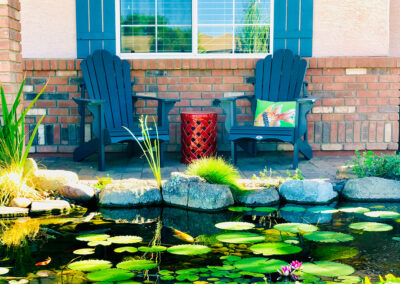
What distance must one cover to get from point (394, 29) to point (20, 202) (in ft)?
14.8

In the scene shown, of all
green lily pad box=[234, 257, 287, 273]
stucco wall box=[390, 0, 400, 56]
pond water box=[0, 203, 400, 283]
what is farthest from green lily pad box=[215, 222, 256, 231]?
stucco wall box=[390, 0, 400, 56]

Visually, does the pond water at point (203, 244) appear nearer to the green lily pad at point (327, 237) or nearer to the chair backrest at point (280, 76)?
the green lily pad at point (327, 237)

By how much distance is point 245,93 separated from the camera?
557cm

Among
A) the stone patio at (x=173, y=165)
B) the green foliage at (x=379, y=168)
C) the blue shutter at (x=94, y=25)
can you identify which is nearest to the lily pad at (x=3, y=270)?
the stone patio at (x=173, y=165)

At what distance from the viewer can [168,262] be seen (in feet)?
8.37

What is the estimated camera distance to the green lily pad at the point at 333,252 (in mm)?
2607

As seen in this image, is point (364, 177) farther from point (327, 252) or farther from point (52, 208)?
point (52, 208)

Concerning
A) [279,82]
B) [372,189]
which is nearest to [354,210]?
[372,189]

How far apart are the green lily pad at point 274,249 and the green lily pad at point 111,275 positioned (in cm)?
63

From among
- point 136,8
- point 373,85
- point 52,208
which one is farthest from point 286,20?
point 52,208

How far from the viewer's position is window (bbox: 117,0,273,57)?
5.63m

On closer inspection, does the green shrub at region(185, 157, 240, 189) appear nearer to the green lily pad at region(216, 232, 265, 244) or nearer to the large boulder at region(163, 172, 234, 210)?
the large boulder at region(163, 172, 234, 210)

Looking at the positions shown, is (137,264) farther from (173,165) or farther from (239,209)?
(173,165)

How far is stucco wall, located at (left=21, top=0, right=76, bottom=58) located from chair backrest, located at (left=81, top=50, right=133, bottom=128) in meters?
0.39
